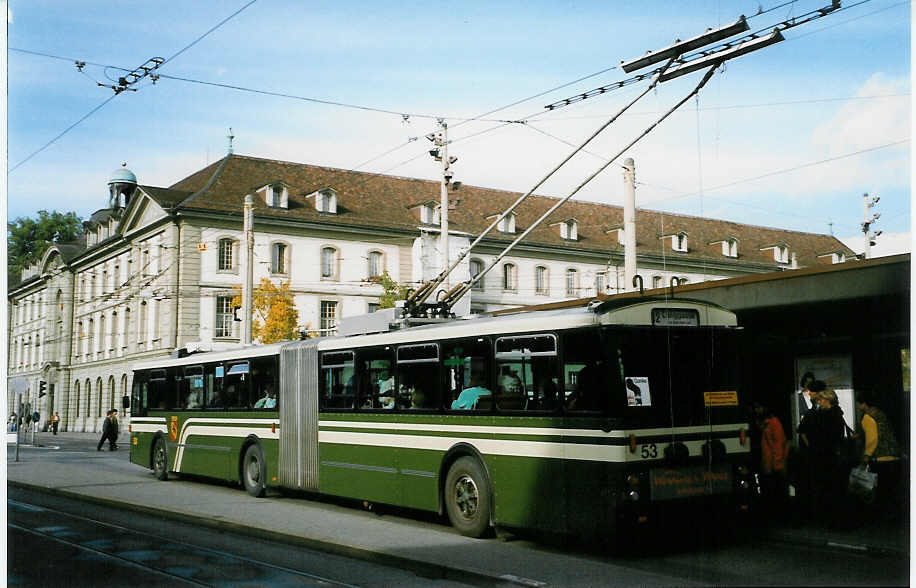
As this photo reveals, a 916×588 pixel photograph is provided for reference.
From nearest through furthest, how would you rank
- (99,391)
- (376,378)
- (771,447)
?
1. (771,447)
2. (376,378)
3. (99,391)

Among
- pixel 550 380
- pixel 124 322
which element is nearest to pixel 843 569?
pixel 550 380

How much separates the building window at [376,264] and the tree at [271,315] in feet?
29.5

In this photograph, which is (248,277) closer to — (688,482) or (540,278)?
(688,482)

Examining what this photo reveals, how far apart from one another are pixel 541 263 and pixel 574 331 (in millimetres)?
46474


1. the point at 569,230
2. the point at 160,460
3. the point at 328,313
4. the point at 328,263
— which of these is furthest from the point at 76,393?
the point at 160,460

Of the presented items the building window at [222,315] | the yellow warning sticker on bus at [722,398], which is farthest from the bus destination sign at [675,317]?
the building window at [222,315]

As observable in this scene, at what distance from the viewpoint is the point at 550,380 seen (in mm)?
10977

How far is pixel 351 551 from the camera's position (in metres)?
11.0

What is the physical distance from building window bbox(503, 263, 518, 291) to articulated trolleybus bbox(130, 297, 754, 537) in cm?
4045

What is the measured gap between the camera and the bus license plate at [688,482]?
10.4 m

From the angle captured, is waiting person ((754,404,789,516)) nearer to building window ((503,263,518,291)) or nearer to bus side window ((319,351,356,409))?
bus side window ((319,351,356,409))

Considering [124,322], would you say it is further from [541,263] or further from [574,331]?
[574,331]

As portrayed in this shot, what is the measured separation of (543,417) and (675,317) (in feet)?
6.02

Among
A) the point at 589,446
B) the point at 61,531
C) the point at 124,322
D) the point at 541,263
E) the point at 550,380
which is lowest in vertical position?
the point at 61,531
